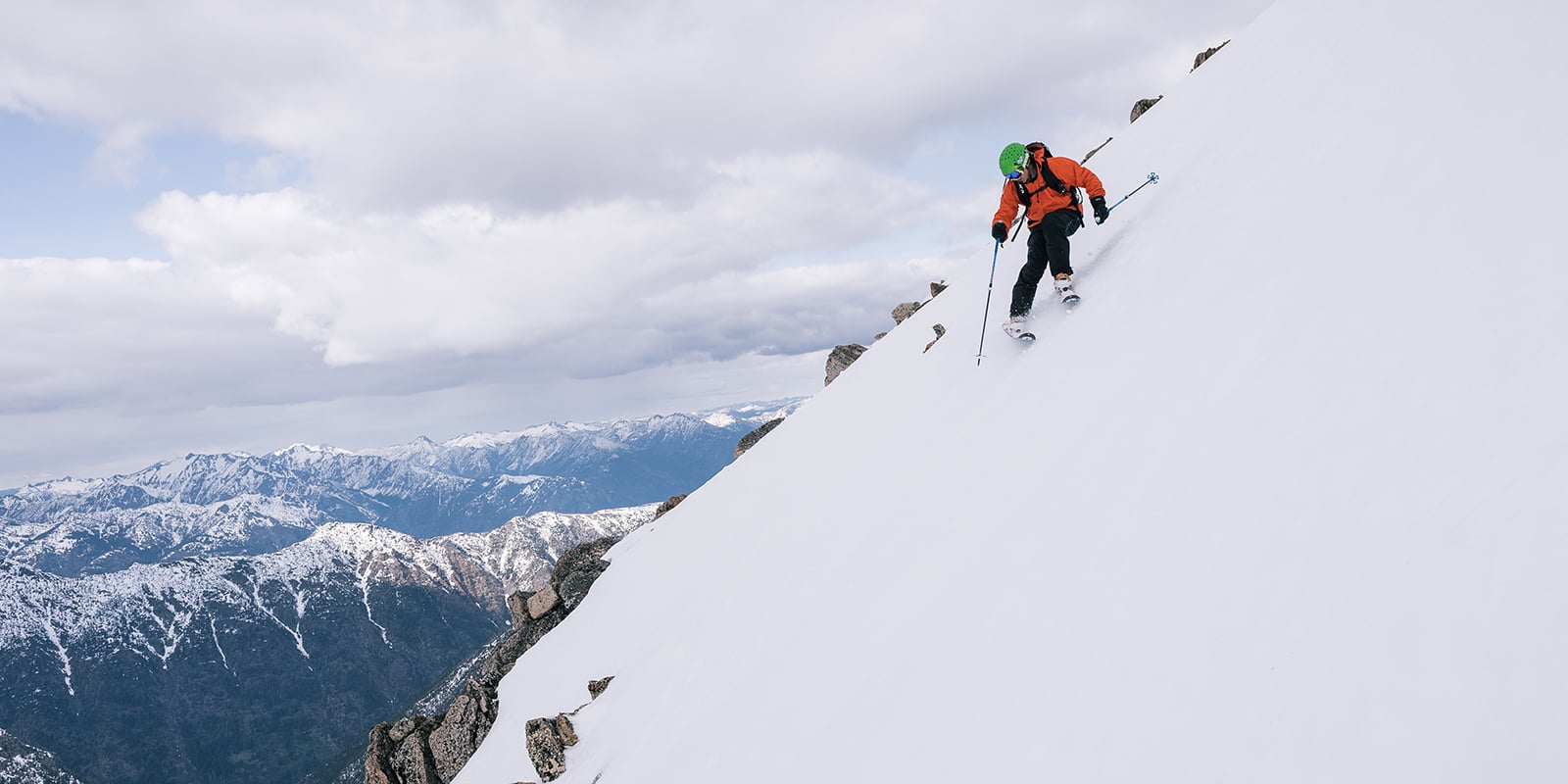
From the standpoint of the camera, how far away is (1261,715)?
3994mm

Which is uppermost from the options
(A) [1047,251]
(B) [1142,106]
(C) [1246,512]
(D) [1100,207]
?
(B) [1142,106]

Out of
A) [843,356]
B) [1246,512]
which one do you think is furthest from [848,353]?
[1246,512]

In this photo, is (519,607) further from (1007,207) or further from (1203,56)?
(1203,56)

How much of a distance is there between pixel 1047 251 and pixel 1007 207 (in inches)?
46.0

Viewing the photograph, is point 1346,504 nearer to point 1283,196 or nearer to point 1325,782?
point 1325,782

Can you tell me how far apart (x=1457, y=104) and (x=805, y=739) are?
1043 cm

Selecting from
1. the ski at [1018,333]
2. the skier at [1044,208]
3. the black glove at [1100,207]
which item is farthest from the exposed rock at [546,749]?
the black glove at [1100,207]

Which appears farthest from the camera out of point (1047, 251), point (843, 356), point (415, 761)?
point (843, 356)

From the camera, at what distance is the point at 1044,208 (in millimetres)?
11914

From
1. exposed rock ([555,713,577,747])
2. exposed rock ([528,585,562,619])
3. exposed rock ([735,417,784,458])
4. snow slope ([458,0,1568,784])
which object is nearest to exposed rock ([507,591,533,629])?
exposed rock ([528,585,562,619])

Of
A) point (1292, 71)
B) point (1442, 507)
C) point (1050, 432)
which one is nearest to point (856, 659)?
point (1050, 432)

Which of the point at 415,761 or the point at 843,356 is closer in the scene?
the point at 415,761

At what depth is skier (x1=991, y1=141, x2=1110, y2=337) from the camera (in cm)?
1180

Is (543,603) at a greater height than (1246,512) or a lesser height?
lesser
